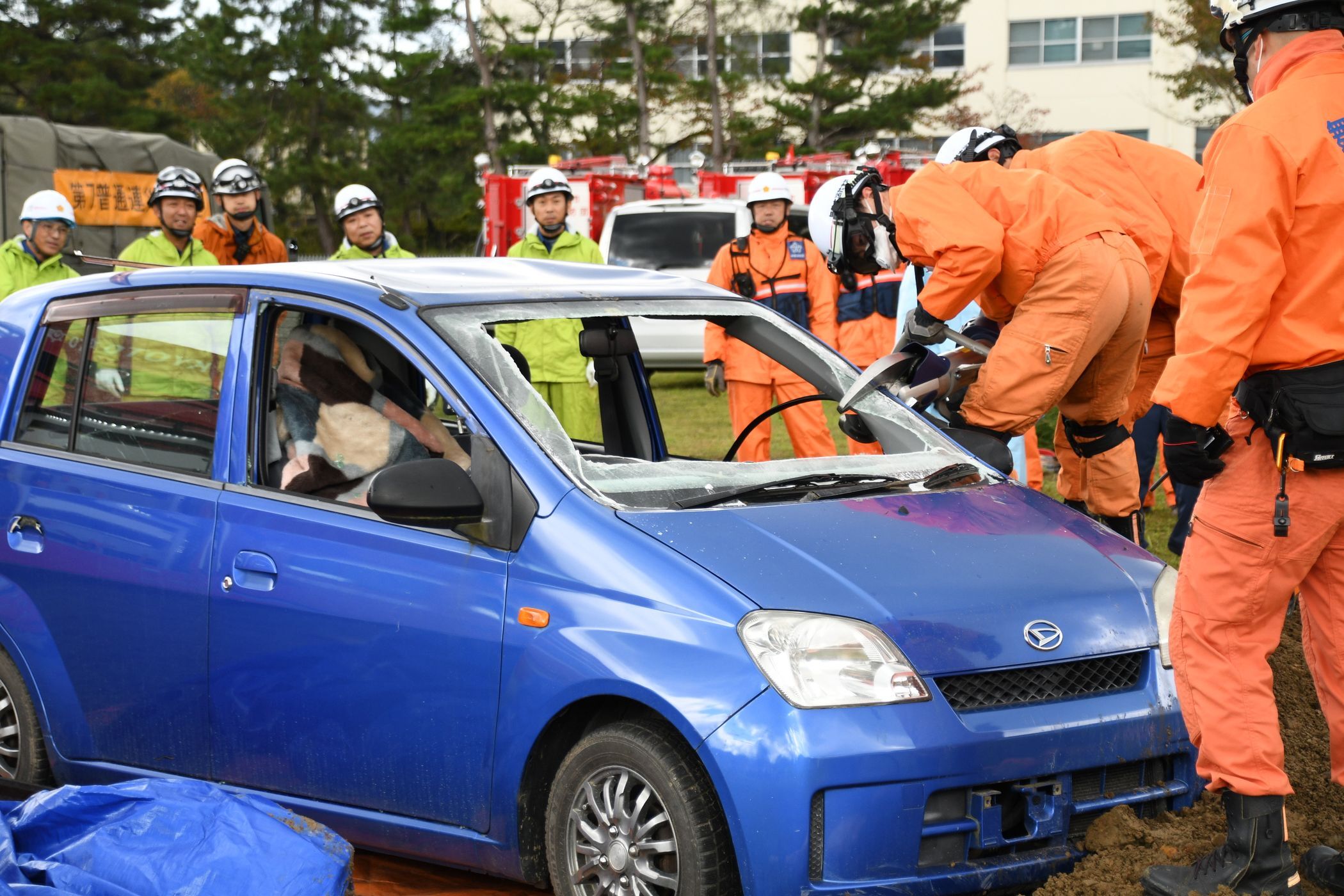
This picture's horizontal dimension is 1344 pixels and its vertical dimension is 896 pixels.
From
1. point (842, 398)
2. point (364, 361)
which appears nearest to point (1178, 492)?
point (842, 398)

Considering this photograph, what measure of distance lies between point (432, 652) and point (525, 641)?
0.29 m

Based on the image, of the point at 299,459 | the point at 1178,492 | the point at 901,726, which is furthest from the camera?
the point at 1178,492

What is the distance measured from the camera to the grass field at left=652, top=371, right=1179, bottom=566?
8.90 meters

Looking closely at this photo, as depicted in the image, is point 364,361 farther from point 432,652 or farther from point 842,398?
point 842,398

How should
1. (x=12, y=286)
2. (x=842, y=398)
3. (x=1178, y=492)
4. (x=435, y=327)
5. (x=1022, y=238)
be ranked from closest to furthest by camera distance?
(x=435, y=327) → (x=842, y=398) → (x=1022, y=238) → (x=1178, y=492) → (x=12, y=286)

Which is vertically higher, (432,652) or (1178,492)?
(432,652)

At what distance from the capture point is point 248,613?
4066mm

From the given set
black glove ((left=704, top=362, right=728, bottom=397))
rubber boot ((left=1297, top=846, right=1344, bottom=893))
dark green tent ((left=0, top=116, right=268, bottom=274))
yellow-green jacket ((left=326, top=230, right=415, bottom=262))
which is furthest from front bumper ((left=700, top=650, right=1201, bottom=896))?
dark green tent ((left=0, top=116, right=268, bottom=274))

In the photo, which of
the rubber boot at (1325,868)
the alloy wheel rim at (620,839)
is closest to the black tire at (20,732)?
the alloy wheel rim at (620,839)

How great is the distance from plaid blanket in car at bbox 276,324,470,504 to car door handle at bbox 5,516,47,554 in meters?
0.84

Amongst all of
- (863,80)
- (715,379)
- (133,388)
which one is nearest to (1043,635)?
(133,388)

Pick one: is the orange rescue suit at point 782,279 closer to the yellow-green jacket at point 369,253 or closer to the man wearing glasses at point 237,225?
the yellow-green jacket at point 369,253

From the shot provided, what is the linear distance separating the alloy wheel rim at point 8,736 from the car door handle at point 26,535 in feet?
1.53

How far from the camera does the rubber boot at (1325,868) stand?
11.6 ft
